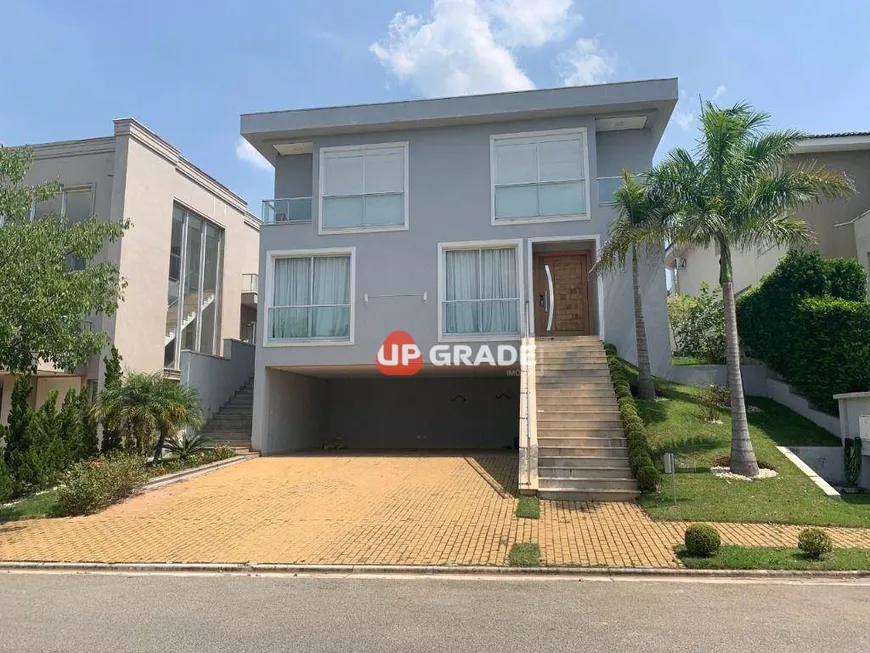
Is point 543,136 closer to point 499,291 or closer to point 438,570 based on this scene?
point 499,291

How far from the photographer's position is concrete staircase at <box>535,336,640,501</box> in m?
11.5

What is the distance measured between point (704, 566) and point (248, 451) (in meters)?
13.0

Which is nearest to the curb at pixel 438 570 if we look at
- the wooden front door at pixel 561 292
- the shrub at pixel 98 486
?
the shrub at pixel 98 486

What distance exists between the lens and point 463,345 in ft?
55.6

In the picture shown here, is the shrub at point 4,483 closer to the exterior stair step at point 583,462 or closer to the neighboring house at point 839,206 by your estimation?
the exterior stair step at point 583,462

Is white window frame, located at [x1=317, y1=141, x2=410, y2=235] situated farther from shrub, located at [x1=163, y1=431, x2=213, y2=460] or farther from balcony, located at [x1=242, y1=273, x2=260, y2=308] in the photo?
balcony, located at [x1=242, y1=273, x2=260, y2=308]

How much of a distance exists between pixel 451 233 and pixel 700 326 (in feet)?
Answer: 28.2

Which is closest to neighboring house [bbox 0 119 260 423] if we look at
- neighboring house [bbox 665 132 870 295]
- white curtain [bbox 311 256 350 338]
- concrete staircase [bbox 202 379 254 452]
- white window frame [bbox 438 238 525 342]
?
concrete staircase [bbox 202 379 254 452]

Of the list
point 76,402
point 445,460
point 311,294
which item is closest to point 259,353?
point 311,294

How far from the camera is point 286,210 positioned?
18.4 m

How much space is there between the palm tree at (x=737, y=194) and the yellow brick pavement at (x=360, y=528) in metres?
4.03

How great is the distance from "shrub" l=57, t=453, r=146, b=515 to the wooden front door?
428 inches

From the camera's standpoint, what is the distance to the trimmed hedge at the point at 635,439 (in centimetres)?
1106
